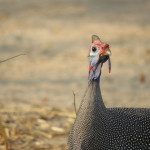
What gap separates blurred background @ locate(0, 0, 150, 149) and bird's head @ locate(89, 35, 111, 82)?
6.69ft

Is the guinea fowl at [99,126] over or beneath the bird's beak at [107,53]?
beneath

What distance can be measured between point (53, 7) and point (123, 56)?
8.91 ft

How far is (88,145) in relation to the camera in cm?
330

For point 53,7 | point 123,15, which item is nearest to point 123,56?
point 123,15

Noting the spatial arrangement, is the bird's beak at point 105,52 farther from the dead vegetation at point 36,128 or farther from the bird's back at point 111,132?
the dead vegetation at point 36,128

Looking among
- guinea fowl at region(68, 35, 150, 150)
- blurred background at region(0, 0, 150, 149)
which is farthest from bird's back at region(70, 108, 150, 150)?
blurred background at region(0, 0, 150, 149)

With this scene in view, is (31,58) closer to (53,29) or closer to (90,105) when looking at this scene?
(53,29)

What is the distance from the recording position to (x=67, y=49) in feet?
24.6

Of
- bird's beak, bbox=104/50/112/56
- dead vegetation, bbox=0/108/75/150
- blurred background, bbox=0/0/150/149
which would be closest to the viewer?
bird's beak, bbox=104/50/112/56

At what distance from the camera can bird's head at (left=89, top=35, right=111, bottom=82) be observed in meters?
3.25

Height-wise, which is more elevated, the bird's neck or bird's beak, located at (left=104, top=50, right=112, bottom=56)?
bird's beak, located at (left=104, top=50, right=112, bottom=56)

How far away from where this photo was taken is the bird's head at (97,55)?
3250 mm

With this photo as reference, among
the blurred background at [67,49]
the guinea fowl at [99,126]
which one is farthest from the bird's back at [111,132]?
the blurred background at [67,49]

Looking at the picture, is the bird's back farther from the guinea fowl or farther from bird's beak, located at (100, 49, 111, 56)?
bird's beak, located at (100, 49, 111, 56)
